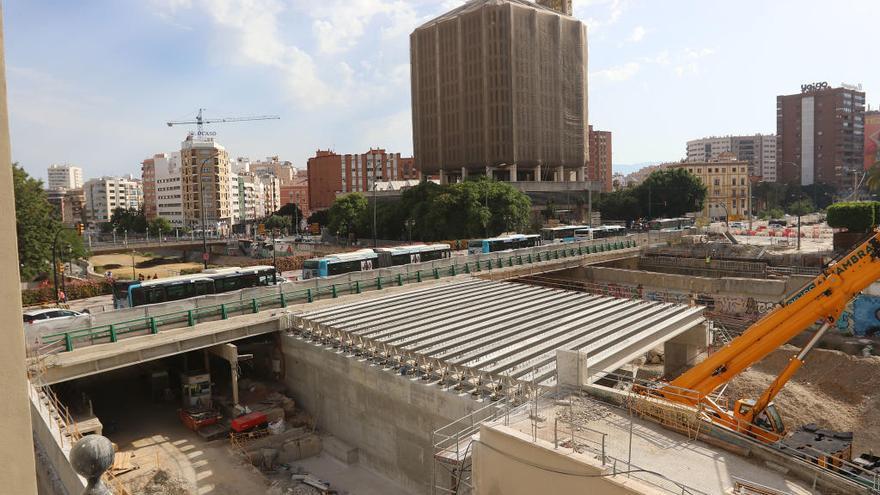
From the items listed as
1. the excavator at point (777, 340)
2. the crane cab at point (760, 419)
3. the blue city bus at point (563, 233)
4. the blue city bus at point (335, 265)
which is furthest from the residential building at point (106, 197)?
the crane cab at point (760, 419)

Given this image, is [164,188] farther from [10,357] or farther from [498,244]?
[10,357]

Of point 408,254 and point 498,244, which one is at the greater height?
point 498,244

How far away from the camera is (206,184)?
12900cm

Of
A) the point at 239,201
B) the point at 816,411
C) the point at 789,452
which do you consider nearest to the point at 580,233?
the point at 816,411

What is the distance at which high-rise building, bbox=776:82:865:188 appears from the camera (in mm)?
137375

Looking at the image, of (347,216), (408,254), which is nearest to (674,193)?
(347,216)

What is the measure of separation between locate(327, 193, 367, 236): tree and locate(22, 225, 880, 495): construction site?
42823mm

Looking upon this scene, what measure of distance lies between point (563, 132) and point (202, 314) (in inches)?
2962

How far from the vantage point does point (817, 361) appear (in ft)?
90.1

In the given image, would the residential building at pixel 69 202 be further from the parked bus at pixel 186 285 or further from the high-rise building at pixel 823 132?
the high-rise building at pixel 823 132

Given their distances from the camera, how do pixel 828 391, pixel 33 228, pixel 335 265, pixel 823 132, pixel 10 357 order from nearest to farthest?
1. pixel 10 357
2. pixel 828 391
3. pixel 335 265
4. pixel 33 228
5. pixel 823 132

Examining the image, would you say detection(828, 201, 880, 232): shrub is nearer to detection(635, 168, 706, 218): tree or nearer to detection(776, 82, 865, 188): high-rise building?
detection(635, 168, 706, 218): tree

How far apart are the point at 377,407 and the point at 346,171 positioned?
116639 millimetres

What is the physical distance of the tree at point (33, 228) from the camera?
38.7 meters
